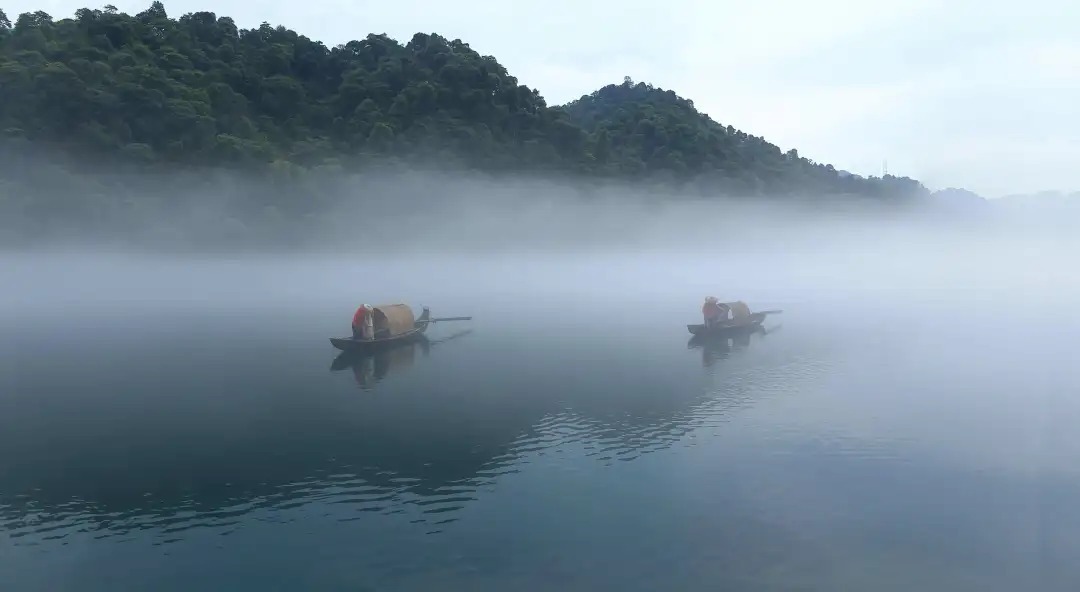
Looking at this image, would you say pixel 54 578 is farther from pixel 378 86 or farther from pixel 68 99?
pixel 378 86

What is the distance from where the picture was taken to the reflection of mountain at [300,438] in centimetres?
2862

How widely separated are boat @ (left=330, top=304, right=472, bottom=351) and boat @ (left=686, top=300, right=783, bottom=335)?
25.1m

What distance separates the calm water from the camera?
23.6m

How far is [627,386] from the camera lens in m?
51.3

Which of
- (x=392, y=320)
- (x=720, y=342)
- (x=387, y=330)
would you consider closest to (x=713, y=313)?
(x=720, y=342)

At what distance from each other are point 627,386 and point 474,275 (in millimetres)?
113012

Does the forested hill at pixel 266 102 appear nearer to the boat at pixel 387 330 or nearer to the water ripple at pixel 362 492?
the boat at pixel 387 330

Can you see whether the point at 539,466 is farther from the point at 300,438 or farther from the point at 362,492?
the point at 300,438

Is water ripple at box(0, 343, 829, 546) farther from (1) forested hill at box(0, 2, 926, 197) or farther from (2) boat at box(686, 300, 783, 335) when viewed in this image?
(1) forested hill at box(0, 2, 926, 197)

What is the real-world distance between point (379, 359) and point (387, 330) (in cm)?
275

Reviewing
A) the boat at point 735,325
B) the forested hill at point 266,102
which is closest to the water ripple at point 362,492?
the boat at point 735,325

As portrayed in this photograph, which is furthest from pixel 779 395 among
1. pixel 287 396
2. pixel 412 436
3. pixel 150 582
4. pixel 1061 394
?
pixel 150 582

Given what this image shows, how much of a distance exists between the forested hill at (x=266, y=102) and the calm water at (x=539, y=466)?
63052 mm

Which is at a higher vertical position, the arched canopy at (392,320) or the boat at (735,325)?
the arched canopy at (392,320)
